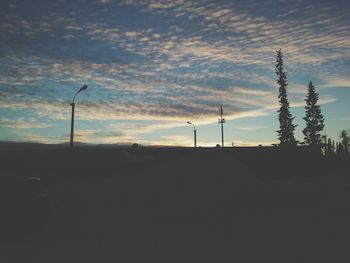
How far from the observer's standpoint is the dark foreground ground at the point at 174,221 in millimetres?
8000

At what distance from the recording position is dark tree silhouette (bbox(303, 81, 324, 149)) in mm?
78562

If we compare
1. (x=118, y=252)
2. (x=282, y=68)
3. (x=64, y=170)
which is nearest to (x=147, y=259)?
(x=118, y=252)

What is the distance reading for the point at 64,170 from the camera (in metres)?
31.8

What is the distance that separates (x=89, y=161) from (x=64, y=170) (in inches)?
117

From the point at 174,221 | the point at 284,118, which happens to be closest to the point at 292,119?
the point at 284,118

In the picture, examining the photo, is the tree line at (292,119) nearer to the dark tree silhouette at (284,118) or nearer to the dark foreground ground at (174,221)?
the dark tree silhouette at (284,118)

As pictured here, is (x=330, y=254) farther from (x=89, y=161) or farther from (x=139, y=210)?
(x=89, y=161)

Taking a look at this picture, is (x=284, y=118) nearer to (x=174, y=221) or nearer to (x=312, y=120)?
(x=312, y=120)

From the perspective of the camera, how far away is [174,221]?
1248cm

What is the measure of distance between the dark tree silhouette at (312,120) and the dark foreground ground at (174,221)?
2348 inches

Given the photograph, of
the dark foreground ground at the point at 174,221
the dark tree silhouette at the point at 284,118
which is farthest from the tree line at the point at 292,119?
the dark foreground ground at the point at 174,221

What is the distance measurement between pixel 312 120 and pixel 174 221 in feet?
241

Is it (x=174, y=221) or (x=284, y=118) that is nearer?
(x=174, y=221)

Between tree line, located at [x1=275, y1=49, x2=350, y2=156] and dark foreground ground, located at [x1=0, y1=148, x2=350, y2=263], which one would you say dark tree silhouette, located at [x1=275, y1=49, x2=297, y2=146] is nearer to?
tree line, located at [x1=275, y1=49, x2=350, y2=156]
